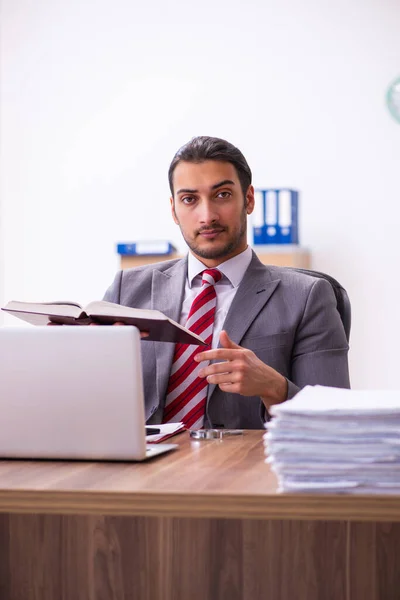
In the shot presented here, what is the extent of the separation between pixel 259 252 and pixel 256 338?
227 centimetres

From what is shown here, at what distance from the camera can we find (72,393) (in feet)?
4.64

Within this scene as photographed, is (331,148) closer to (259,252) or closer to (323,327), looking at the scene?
(259,252)

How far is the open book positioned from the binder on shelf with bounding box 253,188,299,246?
9.23ft

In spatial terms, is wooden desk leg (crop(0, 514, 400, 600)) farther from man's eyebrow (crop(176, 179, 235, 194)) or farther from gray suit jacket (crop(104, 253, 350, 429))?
man's eyebrow (crop(176, 179, 235, 194))

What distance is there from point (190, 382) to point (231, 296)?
0.29 metres

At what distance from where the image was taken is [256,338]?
7.30 feet

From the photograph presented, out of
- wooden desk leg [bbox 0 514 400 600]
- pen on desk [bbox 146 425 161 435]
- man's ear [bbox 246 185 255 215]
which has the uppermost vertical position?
man's ear [bbox 246 185 255 215]

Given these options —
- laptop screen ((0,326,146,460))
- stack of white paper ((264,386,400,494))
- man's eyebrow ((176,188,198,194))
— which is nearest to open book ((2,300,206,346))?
laptop screen ((0,326,146,460))

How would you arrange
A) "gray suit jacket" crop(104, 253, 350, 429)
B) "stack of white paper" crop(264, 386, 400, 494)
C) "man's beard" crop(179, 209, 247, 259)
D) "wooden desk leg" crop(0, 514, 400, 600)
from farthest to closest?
"man's beard" crop(179, 209, 247, 259)
"gray suit jacket" crop(104, 253, 350, 429)
"wooden desk leg" crop(0, 514, 400, 600)
"stack of white paper" crop(264, 386, 400, 494)

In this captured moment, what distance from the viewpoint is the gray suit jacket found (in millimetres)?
2166

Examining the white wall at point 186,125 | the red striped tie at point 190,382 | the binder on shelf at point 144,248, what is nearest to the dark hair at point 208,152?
the red striped tie at point 190,382

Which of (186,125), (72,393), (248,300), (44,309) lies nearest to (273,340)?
(248,300)

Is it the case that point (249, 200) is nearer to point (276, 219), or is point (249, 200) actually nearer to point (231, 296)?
point (231, 296)

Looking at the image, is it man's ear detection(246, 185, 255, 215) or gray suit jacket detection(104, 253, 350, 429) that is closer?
gray suit jacket detection(104, 253, 350, 429)
